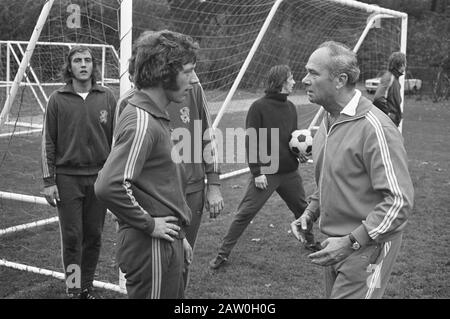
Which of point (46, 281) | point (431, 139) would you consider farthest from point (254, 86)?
point (46, 281)

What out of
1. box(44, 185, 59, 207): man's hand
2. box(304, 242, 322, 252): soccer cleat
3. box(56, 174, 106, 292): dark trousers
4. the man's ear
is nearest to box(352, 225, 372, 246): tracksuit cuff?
the man's ear

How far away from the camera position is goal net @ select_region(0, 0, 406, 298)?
17.1 feet

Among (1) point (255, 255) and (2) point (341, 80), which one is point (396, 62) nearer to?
(1) point (255, 255)

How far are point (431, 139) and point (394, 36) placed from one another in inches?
139

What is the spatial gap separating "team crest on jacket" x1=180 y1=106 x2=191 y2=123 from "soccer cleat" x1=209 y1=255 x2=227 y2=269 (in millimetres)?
1886

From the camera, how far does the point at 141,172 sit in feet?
8.02

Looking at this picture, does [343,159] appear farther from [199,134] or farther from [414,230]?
[414,230]

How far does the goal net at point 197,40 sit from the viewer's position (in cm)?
521

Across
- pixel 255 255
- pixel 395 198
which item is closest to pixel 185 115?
pixel 395 198

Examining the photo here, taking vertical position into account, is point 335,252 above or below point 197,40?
below

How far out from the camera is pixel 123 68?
4.16m

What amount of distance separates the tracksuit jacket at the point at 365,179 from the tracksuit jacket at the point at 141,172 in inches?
28.4

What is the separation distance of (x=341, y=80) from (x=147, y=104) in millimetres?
929

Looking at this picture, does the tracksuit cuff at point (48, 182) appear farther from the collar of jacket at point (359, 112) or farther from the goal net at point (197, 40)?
the collar of jacket at point (359, 112)
